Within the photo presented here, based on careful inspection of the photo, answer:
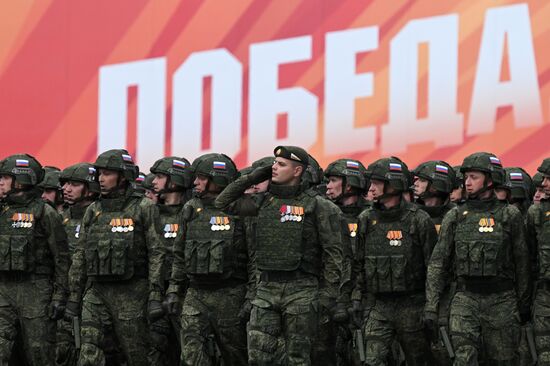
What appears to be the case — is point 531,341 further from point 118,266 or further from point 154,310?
point 118,266

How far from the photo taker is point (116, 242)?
15734 millimetres

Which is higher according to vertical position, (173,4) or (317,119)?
(173,4)

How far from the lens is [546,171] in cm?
1563

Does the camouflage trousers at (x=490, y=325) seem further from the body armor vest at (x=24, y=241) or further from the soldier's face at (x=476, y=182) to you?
the body armor vest at (x=24, y=241)

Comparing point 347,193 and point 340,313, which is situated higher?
point 347,193

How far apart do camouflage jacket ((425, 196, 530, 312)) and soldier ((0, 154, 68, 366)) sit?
3703 millimetres

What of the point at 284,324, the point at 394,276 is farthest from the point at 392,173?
the point at 284,324

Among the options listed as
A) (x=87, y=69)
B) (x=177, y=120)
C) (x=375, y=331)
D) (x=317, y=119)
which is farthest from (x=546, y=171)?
(x=87, y=69)

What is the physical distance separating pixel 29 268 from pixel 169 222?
5.04 feet

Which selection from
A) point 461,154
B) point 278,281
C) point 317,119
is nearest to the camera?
point 278,281

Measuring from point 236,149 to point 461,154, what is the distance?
3536mm

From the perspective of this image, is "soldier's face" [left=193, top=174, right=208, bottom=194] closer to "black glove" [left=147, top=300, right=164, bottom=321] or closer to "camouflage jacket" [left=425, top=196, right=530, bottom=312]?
"black glove" [left=147, top=300, right=164, bottom=321]

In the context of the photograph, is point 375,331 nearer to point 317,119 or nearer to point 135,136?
point 317,119

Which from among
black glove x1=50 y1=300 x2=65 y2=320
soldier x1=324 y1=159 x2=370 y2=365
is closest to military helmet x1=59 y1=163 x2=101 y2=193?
black glove x1=50 y1=300 x2=65 y2=320
